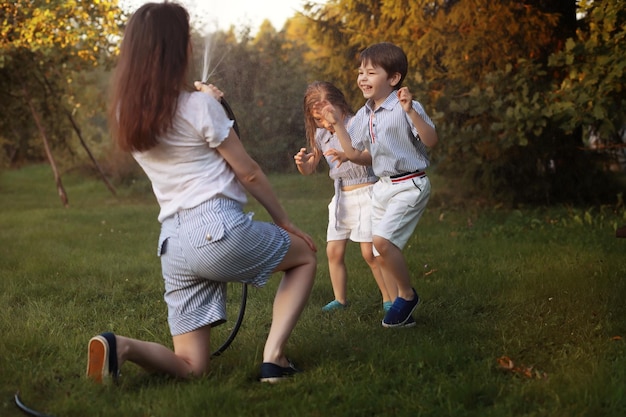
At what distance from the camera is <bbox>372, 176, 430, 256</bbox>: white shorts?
4.51 metres

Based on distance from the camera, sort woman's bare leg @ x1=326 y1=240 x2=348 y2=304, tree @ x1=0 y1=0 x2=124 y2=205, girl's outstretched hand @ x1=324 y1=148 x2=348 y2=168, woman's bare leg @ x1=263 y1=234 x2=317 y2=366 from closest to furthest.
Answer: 1. woman's bare leg @ x1=263 y1=234 x2=317 y2=366
2. girl's outstretched hand @ x1=324 y1=148 x2=348 y2=168
3. woman's bare leg @ x1=326 y1=240 x2=348 y2=304
4. tree @ x1=0 y1=0 x2=124 y2=205

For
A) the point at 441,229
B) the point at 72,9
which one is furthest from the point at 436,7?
the point at 72,9

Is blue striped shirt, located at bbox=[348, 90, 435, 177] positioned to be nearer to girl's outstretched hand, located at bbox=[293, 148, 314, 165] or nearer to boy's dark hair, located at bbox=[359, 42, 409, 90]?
boy's dark hair, located at bbox=[359, 42, 409, 90]

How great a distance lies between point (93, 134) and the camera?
2141cm

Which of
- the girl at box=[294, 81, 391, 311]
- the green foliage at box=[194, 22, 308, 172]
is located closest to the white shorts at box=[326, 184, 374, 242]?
the girl at box=[294, 81, 391, 311]

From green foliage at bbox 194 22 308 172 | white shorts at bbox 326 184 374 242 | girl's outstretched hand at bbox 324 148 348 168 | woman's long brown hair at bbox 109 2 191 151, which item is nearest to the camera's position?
woman's long brown hair at bbox 109 2 191 151

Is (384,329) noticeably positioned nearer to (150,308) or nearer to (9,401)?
(150,308)

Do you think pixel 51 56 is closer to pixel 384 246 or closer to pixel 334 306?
pixel 334 306

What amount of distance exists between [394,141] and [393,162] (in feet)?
0.37

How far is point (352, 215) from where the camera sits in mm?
5145

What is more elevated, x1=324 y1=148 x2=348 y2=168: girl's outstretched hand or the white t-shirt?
the white t-shirt

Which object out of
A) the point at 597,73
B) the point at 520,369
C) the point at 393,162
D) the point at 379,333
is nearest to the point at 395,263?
the point at 379,333

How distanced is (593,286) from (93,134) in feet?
58.4

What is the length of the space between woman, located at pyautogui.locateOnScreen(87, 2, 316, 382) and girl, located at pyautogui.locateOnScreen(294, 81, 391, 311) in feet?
5.05
